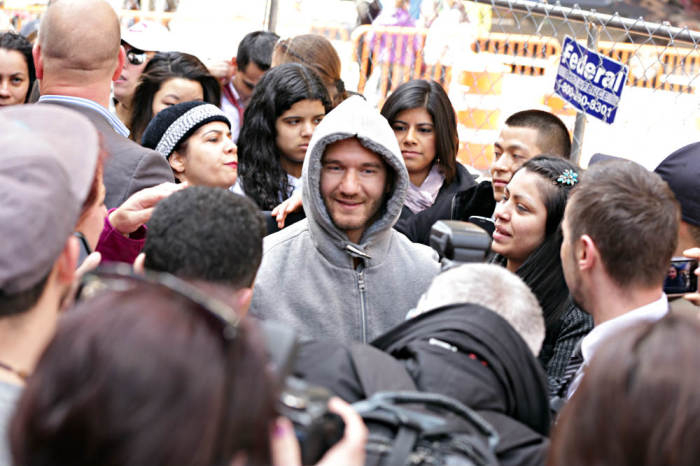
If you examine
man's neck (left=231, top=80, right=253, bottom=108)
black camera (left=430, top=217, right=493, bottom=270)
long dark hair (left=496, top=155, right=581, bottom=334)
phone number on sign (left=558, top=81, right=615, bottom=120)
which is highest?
phone number on sign (left=558, top=81, right=615, bottom=120)

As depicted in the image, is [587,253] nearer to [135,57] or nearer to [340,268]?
[340,268]

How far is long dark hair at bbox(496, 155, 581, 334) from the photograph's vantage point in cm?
289

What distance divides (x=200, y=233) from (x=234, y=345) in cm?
97

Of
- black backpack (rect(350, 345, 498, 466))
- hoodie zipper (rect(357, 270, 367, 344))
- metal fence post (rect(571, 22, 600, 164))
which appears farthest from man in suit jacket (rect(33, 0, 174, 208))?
metal fence post (rect(571, 22, 600, 164))

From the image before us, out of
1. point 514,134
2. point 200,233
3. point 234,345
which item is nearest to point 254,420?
point 234,345

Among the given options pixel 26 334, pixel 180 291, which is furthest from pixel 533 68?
pixel 180 291

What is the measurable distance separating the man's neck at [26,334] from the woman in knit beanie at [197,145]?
6.35ft

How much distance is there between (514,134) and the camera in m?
3.99

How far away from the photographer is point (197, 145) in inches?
134

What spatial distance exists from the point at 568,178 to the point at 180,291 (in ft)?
7.89

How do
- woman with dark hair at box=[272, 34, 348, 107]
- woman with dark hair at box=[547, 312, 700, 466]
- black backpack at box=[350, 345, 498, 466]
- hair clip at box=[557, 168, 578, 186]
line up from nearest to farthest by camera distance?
woman with dark hair at box=[547, 312, 700, 466], black backpack at box=[350, 345, 498, 466], hair clip at box=[557, 168, 578, 186], woman with dark hair at box=[272, 34, 348, 107]

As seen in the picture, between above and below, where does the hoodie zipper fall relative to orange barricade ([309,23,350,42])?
below

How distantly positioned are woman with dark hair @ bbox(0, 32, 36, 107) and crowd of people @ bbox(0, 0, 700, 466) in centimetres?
1

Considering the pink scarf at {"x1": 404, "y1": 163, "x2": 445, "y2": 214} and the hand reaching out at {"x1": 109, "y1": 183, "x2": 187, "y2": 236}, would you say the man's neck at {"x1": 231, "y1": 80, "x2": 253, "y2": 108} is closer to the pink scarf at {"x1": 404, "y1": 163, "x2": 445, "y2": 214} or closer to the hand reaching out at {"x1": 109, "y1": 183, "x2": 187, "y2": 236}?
the pink scarf at {"x1": 404, "y1": 163, "x2": 445, "y2": 214}
